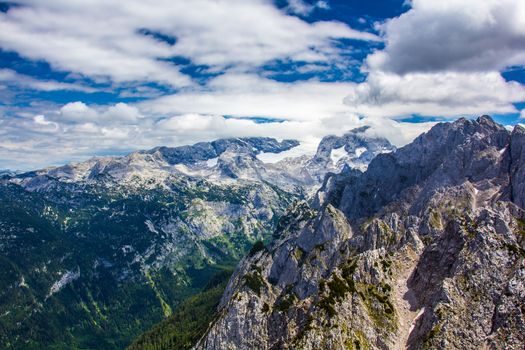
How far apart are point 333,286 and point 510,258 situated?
42.2m

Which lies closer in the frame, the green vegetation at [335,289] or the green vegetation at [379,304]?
the green vegetation at [379,304]

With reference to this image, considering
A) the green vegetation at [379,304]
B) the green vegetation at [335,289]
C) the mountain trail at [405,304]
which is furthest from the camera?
the green vegetation at [335,289]

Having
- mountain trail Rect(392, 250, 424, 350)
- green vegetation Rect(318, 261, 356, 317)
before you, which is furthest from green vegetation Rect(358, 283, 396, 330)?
green vegetation Rect(318, 261, 356, 317)

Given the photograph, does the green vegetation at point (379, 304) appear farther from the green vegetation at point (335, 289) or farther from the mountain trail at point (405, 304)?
the green vegetation at point (335, 289)

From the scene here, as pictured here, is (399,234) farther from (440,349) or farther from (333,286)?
(440,349)

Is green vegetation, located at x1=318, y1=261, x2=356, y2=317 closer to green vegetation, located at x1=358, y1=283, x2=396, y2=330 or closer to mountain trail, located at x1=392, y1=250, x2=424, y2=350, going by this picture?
green vegetation, located at x1=358, y1=283, x2=396, y2=330

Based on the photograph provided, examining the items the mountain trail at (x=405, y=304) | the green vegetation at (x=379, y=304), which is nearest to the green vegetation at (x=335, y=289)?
the green vegetation at (x=379, y=304)

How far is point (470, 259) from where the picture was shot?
108 metres

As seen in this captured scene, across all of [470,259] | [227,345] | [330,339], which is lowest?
[227,345]

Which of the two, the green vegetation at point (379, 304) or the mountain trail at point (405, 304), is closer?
the mountain trail at point (405, 304)

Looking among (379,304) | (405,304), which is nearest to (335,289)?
(379,304)

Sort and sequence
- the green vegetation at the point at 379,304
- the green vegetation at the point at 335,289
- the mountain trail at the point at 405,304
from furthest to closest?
the green vegetation at the point at 335,289, the green vegetation at the point at 379,304, the mountain trail at the point at 405,304

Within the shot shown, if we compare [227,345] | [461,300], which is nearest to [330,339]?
[461,300]

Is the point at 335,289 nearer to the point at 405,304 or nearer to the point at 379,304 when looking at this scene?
the point at 379,304
